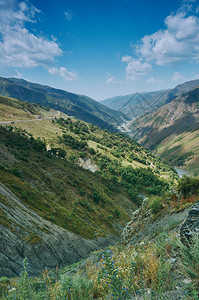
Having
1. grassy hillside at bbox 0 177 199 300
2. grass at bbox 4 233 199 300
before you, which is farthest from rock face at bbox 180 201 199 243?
grass at bbox 4 233 199 300

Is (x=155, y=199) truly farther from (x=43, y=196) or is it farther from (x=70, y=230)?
(x=43, y=196)

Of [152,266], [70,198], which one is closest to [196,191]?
[152,266]

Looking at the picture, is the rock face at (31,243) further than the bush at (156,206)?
No

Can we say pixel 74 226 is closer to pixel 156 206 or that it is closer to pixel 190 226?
pixel 156 206

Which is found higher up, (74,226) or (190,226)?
(190,226)

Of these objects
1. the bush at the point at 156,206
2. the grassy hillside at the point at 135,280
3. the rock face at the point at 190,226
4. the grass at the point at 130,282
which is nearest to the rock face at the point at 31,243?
the bush at the point at 156,206

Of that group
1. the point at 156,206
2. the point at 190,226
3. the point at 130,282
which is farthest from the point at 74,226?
the point at 130,282

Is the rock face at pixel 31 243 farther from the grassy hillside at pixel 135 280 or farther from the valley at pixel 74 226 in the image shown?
the grassy hillside at pixel 135 280

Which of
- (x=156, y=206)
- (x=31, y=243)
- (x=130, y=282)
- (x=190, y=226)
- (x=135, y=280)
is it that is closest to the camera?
(x=130, y=282)
